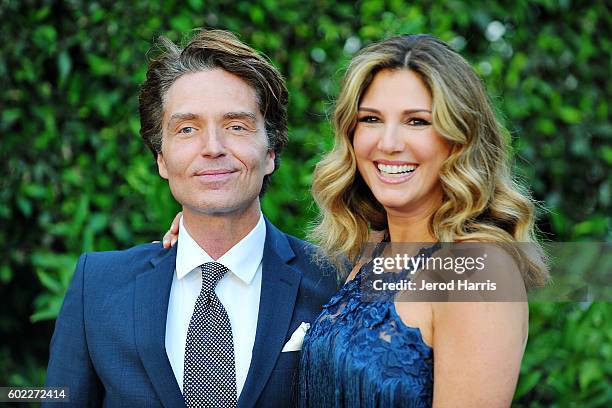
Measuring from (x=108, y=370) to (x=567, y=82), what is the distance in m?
2.60

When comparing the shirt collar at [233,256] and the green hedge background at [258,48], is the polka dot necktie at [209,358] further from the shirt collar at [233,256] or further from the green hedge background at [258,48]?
the green hedge background at [258,48]

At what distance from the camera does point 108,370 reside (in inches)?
98.3

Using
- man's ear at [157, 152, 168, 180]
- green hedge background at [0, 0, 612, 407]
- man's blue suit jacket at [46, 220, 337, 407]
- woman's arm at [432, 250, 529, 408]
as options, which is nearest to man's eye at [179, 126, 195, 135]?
man's ear at [157, 152, 168, 180]

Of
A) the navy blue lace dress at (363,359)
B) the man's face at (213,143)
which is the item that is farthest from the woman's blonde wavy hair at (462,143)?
the man's face at (213,143)

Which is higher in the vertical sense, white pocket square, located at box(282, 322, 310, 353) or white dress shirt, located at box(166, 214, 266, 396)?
white dress shirt, located at box(166, 214, 266, 396)

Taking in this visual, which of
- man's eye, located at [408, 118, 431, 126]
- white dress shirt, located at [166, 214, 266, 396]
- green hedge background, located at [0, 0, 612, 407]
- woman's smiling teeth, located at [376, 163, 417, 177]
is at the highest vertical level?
green hedge background, located at [0, 0, 612, 407]

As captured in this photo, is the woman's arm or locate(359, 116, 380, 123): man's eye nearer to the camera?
the woman's arm

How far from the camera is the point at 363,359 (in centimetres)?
235

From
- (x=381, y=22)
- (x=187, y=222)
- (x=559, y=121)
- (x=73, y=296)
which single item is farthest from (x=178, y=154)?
(x=559, y=121)

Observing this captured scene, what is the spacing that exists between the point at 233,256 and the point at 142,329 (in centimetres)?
35

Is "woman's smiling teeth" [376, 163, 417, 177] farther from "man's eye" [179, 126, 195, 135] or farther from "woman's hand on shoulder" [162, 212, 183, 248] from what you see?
"woman's hand on shoulder" [162, 212, 183, 248]

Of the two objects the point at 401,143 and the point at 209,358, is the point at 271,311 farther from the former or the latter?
the point at 401,143

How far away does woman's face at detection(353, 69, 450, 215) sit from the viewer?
2.34 m

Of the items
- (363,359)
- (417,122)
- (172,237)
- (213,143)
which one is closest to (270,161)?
(213,143)
